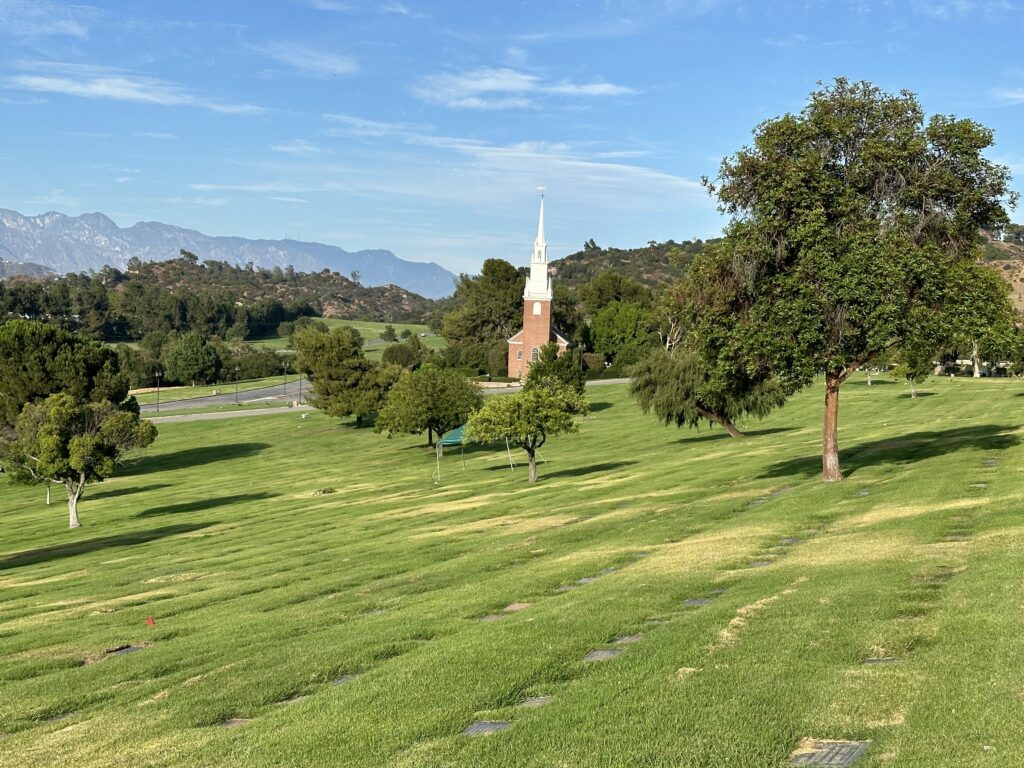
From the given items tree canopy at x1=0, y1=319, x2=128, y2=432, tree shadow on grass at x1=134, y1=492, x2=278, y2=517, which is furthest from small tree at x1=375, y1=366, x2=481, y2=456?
tree canopy at x1=0, y1=319, x2=128, y2=432

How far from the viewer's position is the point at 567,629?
16250mm

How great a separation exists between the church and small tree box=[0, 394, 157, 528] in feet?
331

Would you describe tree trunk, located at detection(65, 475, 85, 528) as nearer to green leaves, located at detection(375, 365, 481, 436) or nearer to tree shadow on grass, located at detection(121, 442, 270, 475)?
green leaves, located at detection(375, 365, 481, 436)

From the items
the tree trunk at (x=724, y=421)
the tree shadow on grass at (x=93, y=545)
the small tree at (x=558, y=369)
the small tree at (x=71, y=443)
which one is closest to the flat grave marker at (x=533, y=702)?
the tree shadow on grass at (x=93, y=545)

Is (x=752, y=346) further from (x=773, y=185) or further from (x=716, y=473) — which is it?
(x=716, y=473)

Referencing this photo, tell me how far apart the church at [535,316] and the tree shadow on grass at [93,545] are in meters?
110

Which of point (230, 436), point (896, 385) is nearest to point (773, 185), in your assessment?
point (896, 385)

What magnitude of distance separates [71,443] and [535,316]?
109 meters

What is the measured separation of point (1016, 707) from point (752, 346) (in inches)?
982

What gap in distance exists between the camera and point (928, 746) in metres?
9.74

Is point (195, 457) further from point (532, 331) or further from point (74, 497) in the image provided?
point (532, 331)

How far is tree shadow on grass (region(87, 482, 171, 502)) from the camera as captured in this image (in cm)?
A: 7319

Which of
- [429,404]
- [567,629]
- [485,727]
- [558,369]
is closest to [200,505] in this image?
[429,404]

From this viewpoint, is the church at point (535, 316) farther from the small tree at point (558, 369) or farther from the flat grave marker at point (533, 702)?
the flat grave marker at point (533, 702)
